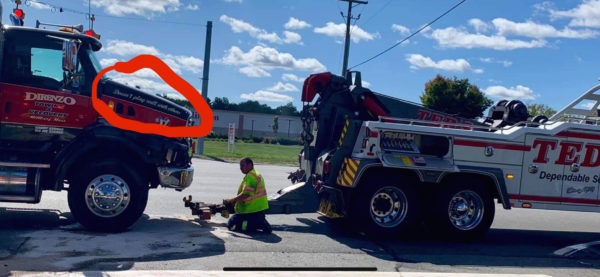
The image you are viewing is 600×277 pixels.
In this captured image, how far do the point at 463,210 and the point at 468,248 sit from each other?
0.71 m

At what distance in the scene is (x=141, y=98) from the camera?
28.4 feet

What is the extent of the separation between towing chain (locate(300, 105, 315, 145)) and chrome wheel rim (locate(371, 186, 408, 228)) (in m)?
1.68

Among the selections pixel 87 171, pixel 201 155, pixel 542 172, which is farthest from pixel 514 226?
pixel 201 155

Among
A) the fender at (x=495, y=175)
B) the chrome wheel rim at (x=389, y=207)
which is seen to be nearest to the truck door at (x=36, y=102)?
the chrome wheel rim at (x=389, y=207)

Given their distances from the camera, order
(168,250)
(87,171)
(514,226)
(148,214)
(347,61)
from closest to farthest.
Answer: (168,250)
(87,171)
(148,214)
(514,226)
(347,61)

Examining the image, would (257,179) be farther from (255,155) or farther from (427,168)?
(255,155)

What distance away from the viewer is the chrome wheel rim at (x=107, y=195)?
804cm

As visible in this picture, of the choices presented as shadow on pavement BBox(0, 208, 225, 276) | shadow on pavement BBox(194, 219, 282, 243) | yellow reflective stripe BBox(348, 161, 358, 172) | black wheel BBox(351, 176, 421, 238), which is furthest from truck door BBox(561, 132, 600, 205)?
shadow on pavement BBox(0, 208, 225, 276)

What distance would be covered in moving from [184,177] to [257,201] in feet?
3.70

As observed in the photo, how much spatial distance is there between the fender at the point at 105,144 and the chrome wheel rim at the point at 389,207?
10.5ft

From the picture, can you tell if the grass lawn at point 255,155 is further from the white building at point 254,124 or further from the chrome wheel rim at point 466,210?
the white building at point 254,124

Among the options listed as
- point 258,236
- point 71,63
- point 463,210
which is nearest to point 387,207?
point 463,210

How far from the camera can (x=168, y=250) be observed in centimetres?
722

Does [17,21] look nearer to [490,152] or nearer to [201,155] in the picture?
[490,152]
